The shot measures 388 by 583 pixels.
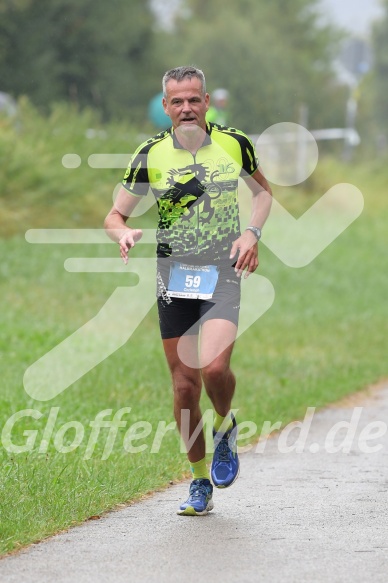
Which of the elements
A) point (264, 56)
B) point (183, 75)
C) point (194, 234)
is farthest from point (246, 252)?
point (264, 56)

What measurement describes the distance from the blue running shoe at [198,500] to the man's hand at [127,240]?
1.38m

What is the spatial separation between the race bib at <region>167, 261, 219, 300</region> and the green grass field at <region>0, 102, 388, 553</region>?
1273 mm

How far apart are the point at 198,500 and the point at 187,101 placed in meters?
2.17

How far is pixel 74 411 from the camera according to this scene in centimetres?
1041

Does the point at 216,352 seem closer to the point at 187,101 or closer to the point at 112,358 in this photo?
the point at 187,101

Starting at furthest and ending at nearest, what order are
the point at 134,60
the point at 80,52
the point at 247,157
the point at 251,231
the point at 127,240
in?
the point at 134,60, the point at 80,52, the point at 247,157, the point at 251,231, the point at 127,240

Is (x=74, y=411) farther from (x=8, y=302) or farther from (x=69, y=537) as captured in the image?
(x=8, y=302)

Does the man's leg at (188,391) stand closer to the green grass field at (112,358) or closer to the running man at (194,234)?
the running man at (194,234)

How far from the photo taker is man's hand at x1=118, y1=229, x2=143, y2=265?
22.0 ft

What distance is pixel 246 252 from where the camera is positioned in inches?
271

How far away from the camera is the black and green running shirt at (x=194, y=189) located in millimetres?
6984

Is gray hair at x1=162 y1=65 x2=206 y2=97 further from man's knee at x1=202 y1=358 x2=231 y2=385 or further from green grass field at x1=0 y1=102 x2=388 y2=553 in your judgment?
green grass field at x1=0 y1=102 x2=388 y2=553

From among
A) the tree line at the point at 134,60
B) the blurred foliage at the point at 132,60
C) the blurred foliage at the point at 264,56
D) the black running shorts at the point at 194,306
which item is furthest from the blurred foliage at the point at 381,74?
the black running shorts at the point at 194,306

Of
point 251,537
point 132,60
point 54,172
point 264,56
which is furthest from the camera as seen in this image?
point 264,56
